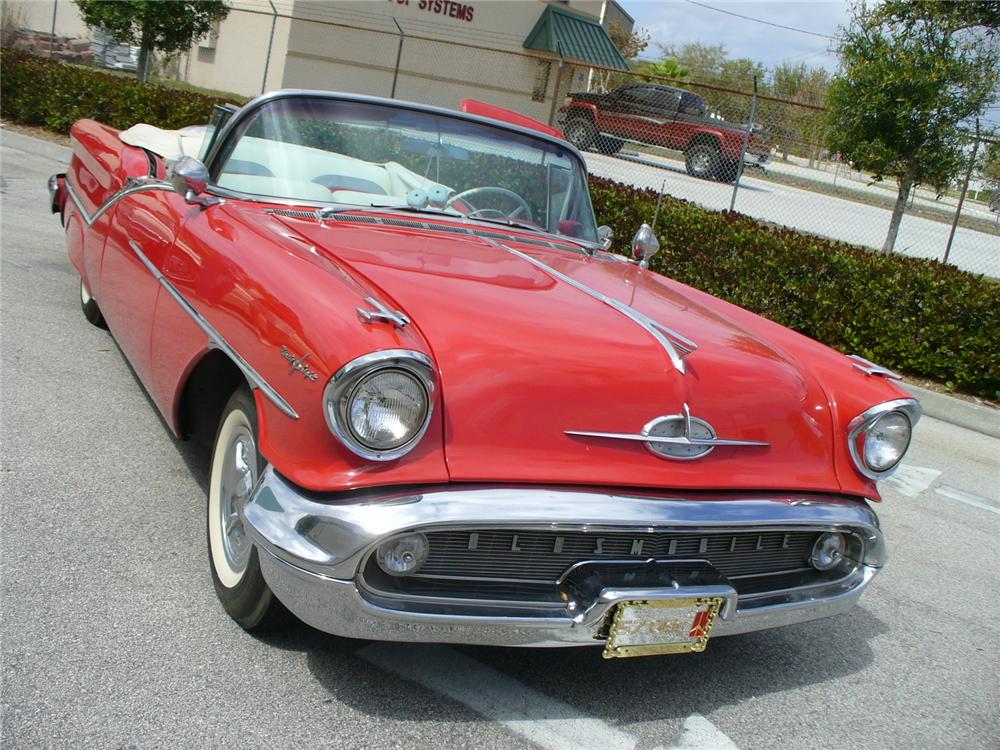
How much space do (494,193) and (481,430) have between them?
184 cm

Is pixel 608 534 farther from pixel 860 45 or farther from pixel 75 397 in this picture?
pixel 860 45

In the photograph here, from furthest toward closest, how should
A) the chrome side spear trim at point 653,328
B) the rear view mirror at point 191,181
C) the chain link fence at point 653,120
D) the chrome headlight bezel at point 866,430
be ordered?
the chain link fence at point 653,120 → the rear view mirror at point 191,181 → the chrome headlight bezel at point 866,430 → the chrome side spear trim at point 653,328

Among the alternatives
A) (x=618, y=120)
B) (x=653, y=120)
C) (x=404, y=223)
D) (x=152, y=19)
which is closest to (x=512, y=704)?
(x=404, y=223)

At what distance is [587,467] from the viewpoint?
7.88 feet

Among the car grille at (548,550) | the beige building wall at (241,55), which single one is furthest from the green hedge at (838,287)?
the beige building wall at (241,55)

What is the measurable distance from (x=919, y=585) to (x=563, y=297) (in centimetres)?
211

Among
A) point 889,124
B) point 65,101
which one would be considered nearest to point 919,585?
point 889,124

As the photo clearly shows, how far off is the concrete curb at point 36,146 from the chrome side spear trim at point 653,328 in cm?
1086

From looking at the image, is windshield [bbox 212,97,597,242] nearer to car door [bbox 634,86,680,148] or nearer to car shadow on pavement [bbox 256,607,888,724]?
car shadow on pavement [bbox 256,607,888,724]

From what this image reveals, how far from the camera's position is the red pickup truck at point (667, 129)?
14117 millimetres

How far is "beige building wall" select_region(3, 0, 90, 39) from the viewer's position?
27058 millimetres

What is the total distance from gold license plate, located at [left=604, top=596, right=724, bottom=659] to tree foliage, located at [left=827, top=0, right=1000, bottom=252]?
9.28m

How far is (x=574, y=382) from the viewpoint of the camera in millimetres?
2453

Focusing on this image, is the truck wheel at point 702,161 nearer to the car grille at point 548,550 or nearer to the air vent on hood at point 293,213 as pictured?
the air vent on hood at point 293,213
